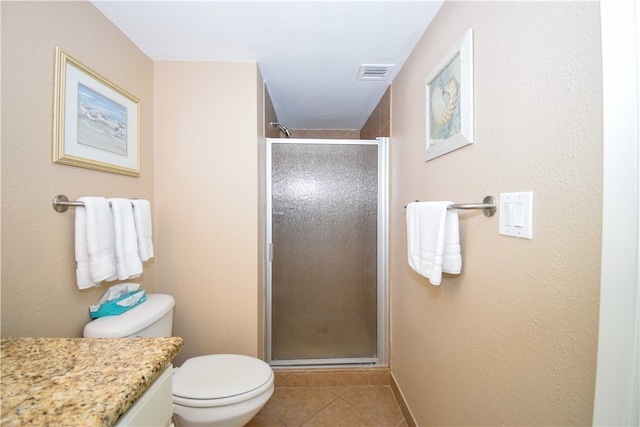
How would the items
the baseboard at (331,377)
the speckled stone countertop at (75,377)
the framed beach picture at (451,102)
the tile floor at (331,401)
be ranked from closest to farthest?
the speckled stone countertop at (75,377) → the framed beach picture at (451,102) → the tile floor at (331,401) → the baseboard at (331,377)

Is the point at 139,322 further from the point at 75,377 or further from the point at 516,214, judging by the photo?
the point at 516,214

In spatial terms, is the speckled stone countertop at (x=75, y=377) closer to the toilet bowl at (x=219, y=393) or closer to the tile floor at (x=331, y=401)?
the toilet bowl at (x=219, y=393)

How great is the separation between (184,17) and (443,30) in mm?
1199

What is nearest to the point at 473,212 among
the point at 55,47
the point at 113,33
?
the point at 55,47

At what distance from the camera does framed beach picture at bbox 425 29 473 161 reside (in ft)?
3.05

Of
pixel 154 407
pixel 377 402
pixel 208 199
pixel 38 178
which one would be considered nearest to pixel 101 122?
pixel 38 178

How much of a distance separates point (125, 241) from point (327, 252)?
123 cm

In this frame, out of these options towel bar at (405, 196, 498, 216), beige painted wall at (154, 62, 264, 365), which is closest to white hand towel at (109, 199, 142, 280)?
beige painted wall at (154, 62, 264, 365)

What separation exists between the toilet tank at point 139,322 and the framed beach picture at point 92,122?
67cm

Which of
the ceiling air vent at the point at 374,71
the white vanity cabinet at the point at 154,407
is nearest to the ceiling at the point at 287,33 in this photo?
the ceiling air vent at the point at 374,71

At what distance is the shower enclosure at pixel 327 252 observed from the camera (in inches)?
76.3

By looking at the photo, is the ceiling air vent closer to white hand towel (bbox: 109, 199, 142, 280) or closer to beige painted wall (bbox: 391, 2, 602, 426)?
beige painted wall (bbox: 391, 2, 602, 426)

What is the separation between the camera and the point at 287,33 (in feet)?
4.43

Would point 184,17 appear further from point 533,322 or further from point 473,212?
point 533,322
